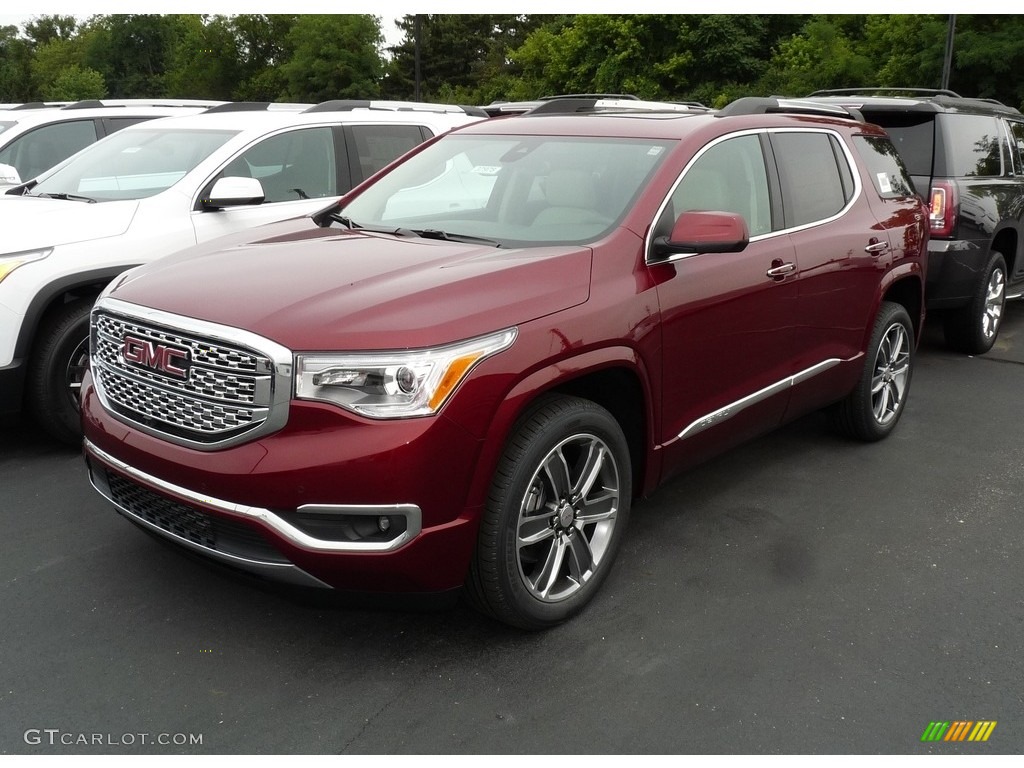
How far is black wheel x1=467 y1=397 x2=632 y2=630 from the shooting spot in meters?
3.13

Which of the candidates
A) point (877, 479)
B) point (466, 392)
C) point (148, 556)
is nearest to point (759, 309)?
point (877, 479)

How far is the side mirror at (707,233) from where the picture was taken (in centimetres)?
354

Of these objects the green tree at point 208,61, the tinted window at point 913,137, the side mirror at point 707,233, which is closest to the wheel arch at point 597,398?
the side mirror at point 707,233

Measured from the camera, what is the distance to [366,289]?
3.19m

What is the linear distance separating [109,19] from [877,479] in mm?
104467

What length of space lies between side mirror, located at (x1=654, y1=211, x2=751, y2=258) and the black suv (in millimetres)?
4242

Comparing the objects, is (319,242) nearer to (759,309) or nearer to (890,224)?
(759,309)

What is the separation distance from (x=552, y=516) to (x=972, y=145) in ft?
18.9

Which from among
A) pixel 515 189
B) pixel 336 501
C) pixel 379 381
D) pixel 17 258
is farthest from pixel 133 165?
pixel 336 501

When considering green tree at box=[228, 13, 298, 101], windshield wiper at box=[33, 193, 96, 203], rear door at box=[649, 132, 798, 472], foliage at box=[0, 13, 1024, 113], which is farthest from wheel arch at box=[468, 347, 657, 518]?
green tree at box=[228, 13, 298, 101]

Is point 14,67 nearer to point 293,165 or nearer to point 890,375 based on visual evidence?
point 293,165

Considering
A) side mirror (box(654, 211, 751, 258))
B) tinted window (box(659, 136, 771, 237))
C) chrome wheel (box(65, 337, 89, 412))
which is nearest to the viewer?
side mirror (box(654, 211, 751, 258))

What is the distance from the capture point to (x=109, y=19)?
9412cm

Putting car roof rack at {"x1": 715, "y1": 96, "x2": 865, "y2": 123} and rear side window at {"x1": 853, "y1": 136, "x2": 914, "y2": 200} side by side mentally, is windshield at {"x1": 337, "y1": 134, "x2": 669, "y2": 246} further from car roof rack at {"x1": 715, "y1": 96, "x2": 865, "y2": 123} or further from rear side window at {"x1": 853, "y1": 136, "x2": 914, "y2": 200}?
rear side window at {"x1": 853, "y1": 136, "x2": 914, "y2": 200}
